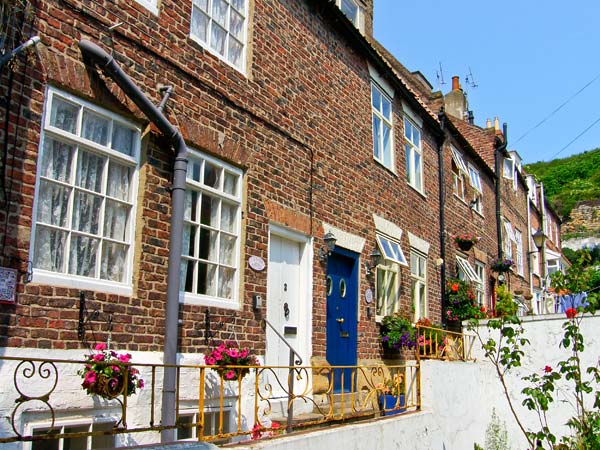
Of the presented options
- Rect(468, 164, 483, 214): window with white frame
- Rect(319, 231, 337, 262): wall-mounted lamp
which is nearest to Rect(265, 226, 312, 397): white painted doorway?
Rect(319, 231, 337, 262): wall-mounted lamp

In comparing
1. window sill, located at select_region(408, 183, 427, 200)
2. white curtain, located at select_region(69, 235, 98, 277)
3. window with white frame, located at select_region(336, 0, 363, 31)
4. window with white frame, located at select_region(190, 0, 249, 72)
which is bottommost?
white curtain, located at select_region(69, 235, 98, 277)

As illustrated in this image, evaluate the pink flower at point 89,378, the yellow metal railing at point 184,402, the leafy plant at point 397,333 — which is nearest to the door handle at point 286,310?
the yellow metal railing at point 184,402

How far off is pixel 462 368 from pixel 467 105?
1678cm

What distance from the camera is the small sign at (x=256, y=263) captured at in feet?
26.4

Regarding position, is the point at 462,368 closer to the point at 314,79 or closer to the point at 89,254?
the point at 314,79

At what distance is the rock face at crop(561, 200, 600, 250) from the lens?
5193 cm

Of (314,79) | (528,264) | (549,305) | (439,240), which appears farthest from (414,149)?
(528,264)

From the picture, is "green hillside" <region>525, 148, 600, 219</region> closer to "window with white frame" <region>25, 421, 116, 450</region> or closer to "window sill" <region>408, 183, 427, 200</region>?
"window sill" <region>408, 183, 427, 200</region>

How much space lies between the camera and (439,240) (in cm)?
1540

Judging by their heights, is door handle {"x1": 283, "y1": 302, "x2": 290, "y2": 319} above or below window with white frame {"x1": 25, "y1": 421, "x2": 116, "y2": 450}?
above

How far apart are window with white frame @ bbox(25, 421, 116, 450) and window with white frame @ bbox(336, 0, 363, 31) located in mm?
10073

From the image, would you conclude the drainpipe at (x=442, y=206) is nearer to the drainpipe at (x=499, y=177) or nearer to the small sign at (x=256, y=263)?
the drainpipe at (x=499, y=177)

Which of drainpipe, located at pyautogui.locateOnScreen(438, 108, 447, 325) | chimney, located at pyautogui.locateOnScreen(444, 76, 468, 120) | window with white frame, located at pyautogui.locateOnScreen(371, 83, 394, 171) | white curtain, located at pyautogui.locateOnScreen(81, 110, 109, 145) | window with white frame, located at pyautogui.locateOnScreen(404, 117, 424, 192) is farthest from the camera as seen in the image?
chimney, located at pyautogui.locateOnScreen(444, 76, 468, 120)

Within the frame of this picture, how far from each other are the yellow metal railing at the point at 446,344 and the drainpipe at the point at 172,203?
17.7ft
